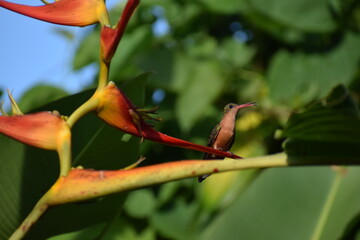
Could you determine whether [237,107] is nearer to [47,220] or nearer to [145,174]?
[145,174]

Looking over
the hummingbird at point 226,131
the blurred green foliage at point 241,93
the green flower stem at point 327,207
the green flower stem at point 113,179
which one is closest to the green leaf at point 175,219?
the blurred green foliage at point 241,93

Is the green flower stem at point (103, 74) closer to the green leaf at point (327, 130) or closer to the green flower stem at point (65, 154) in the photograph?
the green flower stem at point (65, 154)

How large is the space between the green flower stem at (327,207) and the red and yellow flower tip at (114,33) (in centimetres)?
83

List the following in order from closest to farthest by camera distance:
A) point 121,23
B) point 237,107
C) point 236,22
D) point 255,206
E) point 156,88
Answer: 1. point 121,23
2. point 237,107
3. point 255,206
4. point 156,88
5. point 236,22

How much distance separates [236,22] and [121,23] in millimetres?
1881

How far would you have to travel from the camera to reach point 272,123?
80.0 inches

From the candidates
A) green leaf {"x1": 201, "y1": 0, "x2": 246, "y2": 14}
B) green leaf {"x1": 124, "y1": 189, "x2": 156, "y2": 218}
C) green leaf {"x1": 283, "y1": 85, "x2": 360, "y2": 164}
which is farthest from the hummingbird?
green leaf {"x1": 201, "y1": 0, "x2": 246, "y2": 14}

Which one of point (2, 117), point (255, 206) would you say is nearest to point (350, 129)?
point (2, 117)

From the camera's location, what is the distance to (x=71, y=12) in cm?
65

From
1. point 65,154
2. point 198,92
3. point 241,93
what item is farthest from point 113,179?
point 241,93

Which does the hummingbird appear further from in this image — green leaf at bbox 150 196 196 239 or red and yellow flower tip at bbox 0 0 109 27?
green leaf at bbox 150 196 196 239

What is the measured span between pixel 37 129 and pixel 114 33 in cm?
12

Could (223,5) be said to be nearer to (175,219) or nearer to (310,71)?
(310,71)

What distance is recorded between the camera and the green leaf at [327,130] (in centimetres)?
73
